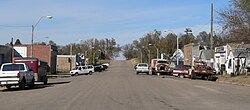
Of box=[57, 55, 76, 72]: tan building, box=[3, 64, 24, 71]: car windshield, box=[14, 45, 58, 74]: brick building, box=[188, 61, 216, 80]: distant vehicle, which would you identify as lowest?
box=[188, 61, 216, 80]: distant vehicle

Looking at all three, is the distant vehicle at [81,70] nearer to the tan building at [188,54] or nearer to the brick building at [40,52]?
the brick building at [40,52]

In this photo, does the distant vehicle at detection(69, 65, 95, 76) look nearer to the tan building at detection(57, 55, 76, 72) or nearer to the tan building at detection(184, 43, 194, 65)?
the tan building at detection(184, 43, 194, 65)

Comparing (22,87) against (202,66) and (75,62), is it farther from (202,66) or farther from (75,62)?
(75,62)

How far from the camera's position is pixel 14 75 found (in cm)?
2908

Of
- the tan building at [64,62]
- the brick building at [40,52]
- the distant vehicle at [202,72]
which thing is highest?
the brick building at [40,52]

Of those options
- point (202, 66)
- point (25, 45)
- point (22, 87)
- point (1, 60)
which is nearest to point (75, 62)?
point (25, 45)

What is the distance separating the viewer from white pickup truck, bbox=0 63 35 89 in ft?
95.3

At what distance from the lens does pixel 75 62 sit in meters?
117

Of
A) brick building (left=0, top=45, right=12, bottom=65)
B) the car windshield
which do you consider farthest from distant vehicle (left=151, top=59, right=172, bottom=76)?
the car windshield

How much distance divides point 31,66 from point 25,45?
5795 cm

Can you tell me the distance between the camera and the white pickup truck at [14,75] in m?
29.0

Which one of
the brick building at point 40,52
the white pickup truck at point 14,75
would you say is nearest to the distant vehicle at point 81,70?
the brick building at point 40,52

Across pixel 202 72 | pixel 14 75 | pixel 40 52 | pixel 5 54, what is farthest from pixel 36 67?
pixel 40 52

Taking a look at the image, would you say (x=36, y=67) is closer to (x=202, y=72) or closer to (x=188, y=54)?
(x=202, y=72)
